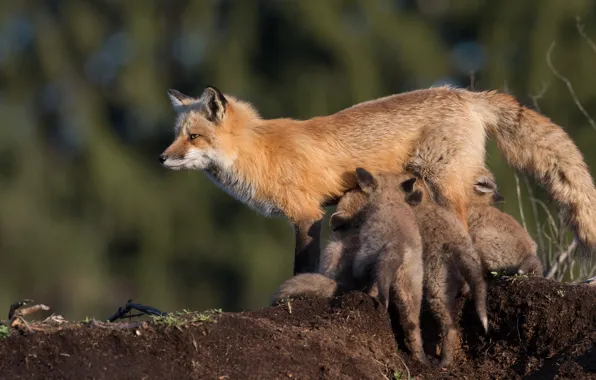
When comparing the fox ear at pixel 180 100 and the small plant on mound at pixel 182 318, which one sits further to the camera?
the fox ear at pixel 180 100

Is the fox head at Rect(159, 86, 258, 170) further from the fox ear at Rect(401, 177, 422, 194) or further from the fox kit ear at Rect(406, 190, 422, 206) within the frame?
the fox kit ear at Rect(406, 190, 422, 206)

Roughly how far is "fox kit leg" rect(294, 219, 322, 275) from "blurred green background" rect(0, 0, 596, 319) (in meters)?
11.5

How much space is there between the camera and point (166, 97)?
22.4 meters

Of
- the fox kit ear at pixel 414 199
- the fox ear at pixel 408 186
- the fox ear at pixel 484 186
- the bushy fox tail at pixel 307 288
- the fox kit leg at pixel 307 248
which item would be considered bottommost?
the fox kit leg at pixel 307 248

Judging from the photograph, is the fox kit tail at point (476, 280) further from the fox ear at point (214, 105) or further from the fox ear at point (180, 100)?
the fox ear at point (180, 100)

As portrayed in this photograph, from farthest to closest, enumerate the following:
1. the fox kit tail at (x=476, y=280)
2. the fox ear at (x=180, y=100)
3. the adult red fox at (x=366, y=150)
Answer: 1. the fox ear at (x=180, y=100)
2. the adult red fox at (x=366, y=150)
3. the fox kit tail at (x=476, y=280)

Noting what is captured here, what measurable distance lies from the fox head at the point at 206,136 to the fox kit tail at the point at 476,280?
9.66 ft

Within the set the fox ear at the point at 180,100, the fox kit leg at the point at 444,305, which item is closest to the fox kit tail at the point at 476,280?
the fox kit leg at the point at 444,305

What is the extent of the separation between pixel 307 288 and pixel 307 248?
1485 mm

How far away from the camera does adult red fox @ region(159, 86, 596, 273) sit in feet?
28.9

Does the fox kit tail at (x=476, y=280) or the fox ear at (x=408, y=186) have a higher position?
the fox ear at (x=408, y=186)

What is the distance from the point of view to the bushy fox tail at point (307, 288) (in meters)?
7.14

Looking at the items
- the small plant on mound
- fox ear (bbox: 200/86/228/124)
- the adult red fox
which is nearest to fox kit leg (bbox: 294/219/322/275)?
the adult red fox

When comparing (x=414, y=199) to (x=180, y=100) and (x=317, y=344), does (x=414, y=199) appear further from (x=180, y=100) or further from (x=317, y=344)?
(x=180, y=100)
